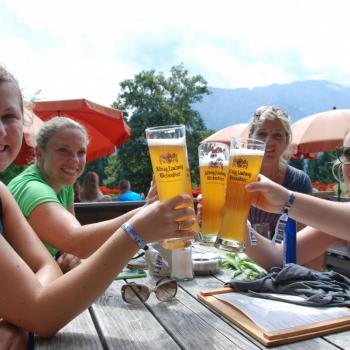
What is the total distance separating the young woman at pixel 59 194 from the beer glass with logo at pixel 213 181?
423mm

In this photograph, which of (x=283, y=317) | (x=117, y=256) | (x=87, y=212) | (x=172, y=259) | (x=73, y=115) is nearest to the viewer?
(x=117, y=256)

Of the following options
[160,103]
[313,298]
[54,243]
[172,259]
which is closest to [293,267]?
[313,298]

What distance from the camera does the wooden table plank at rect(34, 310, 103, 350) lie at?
1048 mm

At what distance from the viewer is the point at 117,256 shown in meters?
1.05

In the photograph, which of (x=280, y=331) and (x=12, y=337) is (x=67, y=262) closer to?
(x=12, y=337)

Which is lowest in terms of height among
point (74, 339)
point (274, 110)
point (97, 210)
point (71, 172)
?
point (97, 210)

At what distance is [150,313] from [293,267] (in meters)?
0.59

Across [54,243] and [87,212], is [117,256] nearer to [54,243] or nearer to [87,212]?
[54,243]

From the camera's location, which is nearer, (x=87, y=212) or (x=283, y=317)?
(x=283, y=317)

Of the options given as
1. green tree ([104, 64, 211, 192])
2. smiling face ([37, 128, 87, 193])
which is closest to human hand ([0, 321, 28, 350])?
smiling face ([37, 128, 87, 193])

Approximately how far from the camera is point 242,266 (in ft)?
6.30

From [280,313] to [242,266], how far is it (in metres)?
0.71

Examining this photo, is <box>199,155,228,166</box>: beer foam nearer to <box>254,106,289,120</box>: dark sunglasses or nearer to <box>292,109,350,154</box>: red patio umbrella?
<box>254,106,289,120</box>: dark sunglasses

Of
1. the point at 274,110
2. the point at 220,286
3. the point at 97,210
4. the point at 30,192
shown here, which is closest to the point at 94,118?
the point at 97,210
